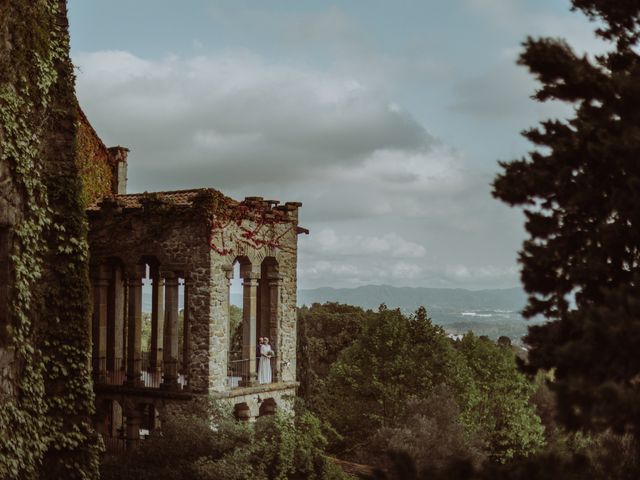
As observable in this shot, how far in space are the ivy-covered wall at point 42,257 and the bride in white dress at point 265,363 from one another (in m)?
10.1

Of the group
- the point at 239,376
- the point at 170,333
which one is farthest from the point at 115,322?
the point at 239,376

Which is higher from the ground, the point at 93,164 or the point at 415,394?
the point at 93,164

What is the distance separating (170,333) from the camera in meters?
23.6

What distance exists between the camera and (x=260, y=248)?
25.0m

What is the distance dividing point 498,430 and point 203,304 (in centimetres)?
1773

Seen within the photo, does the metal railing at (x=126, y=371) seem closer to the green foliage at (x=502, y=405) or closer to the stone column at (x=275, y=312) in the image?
the stone column at (x=275, y=312)

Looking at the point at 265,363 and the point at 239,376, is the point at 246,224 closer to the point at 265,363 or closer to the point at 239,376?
the point at 265,363

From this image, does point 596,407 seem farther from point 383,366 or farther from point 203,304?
point 383,366

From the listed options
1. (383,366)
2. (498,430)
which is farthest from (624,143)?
(498,430)

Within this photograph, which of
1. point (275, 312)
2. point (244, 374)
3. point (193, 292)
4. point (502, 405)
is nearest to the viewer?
point (193, 292)

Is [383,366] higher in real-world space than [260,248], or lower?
lower

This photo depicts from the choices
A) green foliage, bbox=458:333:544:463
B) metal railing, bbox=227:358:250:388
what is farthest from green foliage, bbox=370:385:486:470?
metal railing, bbox=227:358:250:388

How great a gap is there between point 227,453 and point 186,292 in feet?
22.0

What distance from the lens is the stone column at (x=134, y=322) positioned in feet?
79.5
